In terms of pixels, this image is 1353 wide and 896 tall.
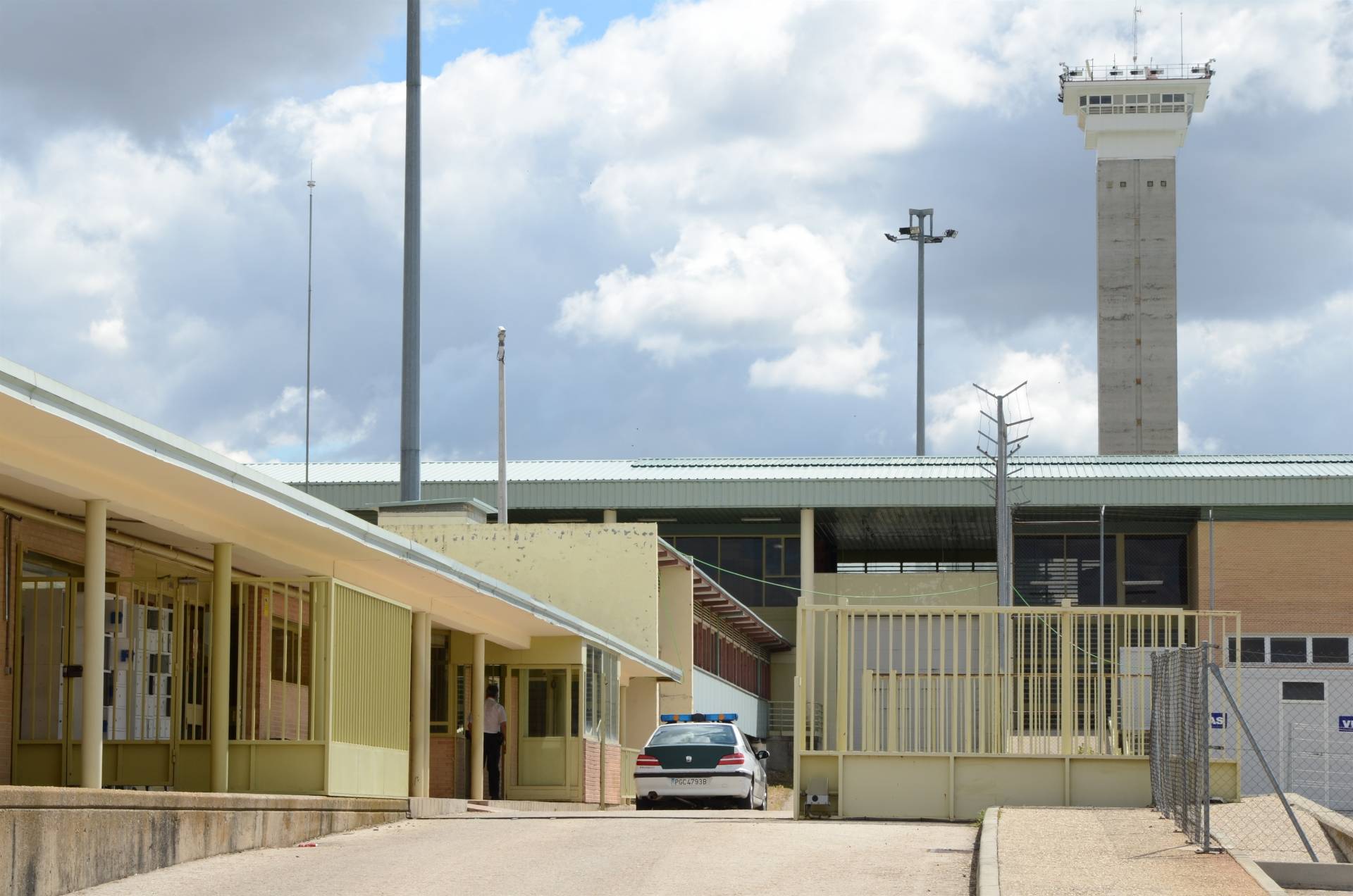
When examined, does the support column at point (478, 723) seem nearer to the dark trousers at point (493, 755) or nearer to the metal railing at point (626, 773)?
the dark trousers at point (493, 755)

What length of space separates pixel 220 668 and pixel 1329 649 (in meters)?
42.4

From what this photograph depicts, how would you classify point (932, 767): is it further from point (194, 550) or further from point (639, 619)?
point (639, 619)

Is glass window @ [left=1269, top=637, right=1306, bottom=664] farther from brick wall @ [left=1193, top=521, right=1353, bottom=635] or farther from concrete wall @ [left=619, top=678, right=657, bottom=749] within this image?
concrete wall @ [left=619, top=678, right=657, bottom=749]

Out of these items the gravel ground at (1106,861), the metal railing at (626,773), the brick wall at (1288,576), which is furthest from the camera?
the brick wall at (1288,576)

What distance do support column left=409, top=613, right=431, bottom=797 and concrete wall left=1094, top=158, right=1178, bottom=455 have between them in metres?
77.4

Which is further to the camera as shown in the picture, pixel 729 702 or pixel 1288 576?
pixel 1288 576

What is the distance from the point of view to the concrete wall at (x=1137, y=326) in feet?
310

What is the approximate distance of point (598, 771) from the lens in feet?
97.1

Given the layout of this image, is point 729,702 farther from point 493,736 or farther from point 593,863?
point 593,863

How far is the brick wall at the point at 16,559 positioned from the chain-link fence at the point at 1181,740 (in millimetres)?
9903

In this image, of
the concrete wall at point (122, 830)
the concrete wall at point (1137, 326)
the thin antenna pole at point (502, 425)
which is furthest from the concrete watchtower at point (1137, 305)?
the concrete wall at point (122, 830)

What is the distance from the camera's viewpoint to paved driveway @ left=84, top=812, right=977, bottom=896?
12.2 metres

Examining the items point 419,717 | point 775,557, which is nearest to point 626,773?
point 419,717

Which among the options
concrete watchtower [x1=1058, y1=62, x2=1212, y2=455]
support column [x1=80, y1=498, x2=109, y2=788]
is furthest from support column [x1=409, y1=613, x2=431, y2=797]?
concrete watchtower [x1=1058, y1=62, x2=1212, y2=455]
